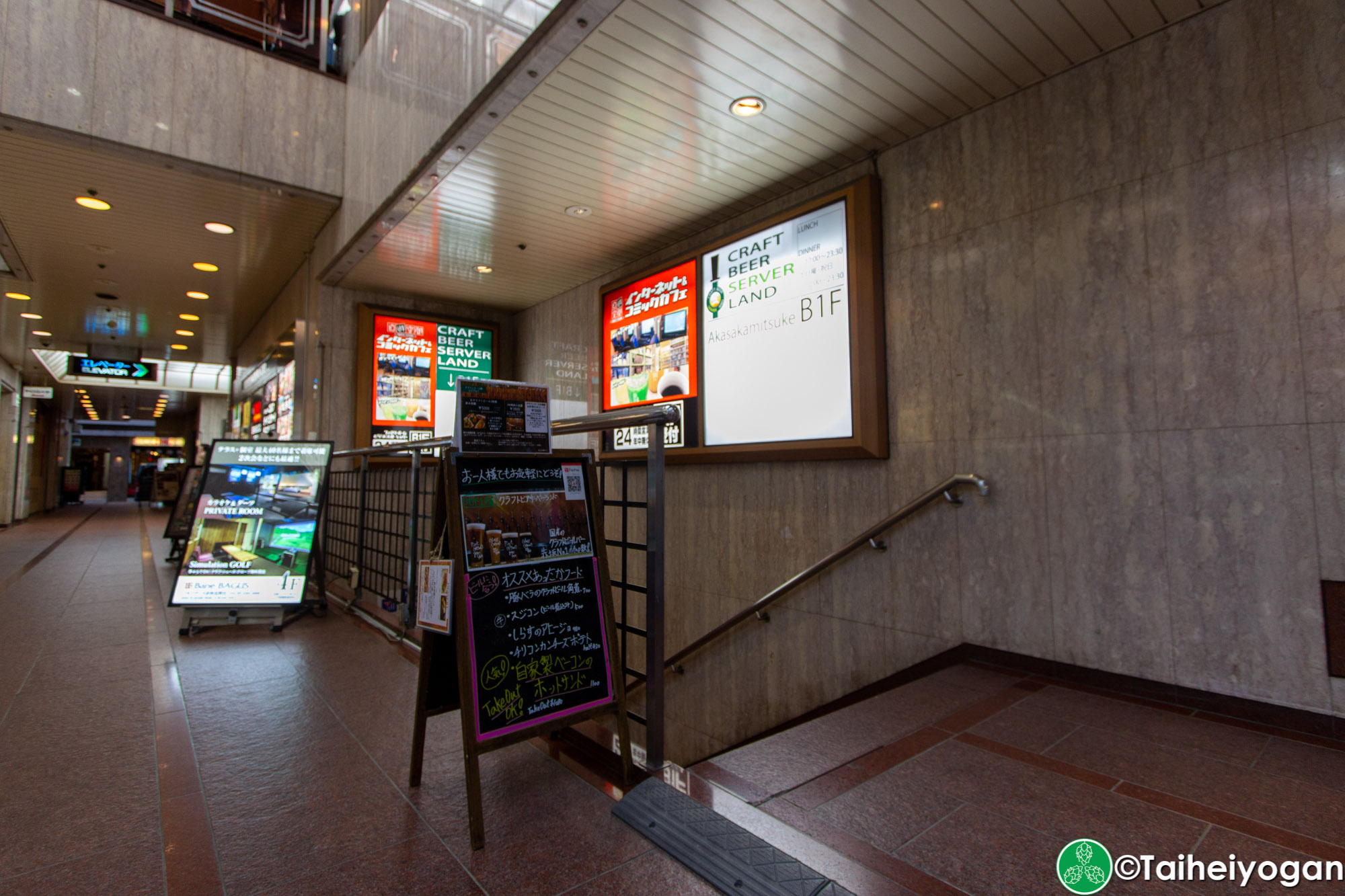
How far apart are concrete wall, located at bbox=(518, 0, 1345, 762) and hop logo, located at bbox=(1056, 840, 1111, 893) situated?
1450 millimetres

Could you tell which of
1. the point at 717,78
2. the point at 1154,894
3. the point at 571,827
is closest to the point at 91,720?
the point at 571,827

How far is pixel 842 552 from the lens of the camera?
3.83 meters

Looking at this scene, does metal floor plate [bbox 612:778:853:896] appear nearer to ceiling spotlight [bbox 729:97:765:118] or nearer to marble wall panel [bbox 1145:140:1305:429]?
marble wall panel [bbox 1145:140:1305:429]

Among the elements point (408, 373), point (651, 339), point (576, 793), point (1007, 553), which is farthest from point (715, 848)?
point (408, 373)

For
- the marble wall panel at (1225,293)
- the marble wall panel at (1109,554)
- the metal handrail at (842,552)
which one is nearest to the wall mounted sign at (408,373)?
the metal handrail at (842,552)

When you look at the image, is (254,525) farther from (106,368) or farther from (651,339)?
(106,368)

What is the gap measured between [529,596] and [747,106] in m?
2.73

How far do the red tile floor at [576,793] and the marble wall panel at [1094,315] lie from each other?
129cm

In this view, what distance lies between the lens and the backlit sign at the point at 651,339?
5.17m

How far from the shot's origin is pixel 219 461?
14.9ft

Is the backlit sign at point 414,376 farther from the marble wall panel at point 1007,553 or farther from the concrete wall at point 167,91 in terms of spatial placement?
the marble wall panel at point 1007,553

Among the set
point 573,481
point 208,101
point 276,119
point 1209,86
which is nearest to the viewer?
point 573,481

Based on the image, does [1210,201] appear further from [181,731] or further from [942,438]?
[181,731]

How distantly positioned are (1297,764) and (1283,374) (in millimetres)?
1409
